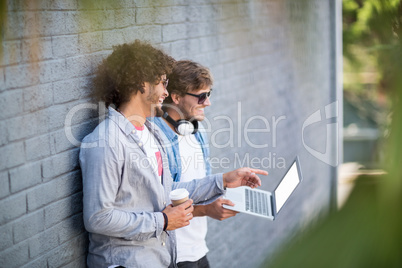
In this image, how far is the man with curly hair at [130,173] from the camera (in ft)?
7.58

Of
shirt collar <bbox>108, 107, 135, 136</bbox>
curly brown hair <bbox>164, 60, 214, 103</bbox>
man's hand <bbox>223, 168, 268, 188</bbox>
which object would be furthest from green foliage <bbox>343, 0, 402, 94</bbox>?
curly brown hair <bbox>164, 60, 214, 103</bbox>

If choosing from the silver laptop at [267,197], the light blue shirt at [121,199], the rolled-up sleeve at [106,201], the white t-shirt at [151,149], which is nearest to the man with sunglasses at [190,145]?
the silver laptop at [267,197]

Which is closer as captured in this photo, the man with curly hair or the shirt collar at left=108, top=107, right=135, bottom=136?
the man with curly hair

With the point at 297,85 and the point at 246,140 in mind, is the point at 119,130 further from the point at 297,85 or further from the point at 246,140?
the point at 297,85

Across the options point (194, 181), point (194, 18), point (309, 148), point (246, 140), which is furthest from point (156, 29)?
point (309, 148)

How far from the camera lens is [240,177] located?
3012 mm

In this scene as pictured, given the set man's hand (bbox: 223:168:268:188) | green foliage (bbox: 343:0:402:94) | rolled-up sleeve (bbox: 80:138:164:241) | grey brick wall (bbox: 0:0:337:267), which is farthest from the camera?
man's hand (bbox: 223:168:268:188)

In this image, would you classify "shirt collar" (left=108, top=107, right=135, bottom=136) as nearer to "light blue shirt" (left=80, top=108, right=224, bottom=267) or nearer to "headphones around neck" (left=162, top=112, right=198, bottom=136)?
"light blue shirt" (left=80, top=108, right=224, bottom=267)

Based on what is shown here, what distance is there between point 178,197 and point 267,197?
899 millimetres

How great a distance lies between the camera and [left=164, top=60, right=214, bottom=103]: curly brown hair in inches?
Answer: 126

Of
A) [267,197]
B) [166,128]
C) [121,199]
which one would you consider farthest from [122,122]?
[267,197]

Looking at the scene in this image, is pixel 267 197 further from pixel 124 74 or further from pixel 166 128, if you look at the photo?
pixel 124 74

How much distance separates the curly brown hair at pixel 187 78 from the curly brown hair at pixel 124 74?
548 millimetres

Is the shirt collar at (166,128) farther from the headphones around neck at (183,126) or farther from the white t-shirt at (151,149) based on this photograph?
the white t-shirt at (151,149)
